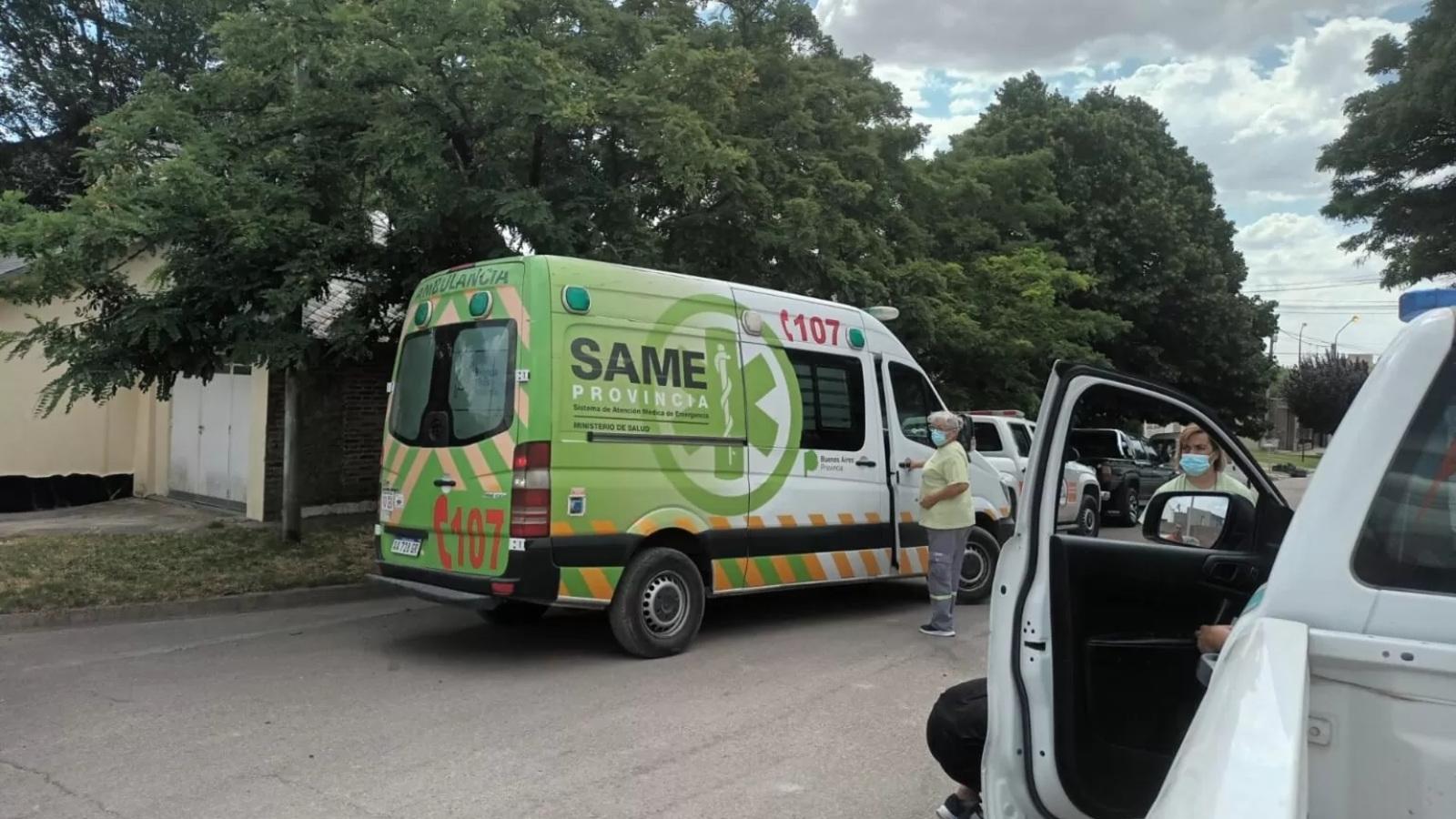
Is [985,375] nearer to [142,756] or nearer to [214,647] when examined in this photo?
[214,647]

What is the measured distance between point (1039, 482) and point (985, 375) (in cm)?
1538

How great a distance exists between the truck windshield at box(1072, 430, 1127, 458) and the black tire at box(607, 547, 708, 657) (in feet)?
41.6

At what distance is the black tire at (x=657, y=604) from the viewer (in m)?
6.65

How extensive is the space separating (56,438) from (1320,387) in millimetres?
51214

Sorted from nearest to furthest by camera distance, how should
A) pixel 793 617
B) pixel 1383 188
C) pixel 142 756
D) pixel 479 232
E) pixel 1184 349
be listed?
pixel 142 756 → pixel 793 617 → pixel 479 232 → pixel 1383 188 → pixel 1184 349

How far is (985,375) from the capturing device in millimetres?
17844

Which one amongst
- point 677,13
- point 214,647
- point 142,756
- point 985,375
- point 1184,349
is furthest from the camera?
point 1184,349

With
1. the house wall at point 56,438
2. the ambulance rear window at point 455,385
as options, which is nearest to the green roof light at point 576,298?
the ambulance rear window at point 455,385

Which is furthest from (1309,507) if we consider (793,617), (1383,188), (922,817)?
(1383,188)

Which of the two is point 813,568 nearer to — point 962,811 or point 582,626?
point 582,626

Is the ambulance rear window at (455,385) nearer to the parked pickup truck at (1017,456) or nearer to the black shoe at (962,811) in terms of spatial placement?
the black shoe at (962,811)

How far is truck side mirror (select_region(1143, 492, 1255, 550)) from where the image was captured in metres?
3.47

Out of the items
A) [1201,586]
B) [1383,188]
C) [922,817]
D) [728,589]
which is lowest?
[922,817]

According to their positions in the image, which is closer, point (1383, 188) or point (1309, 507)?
point (1309, 507)
